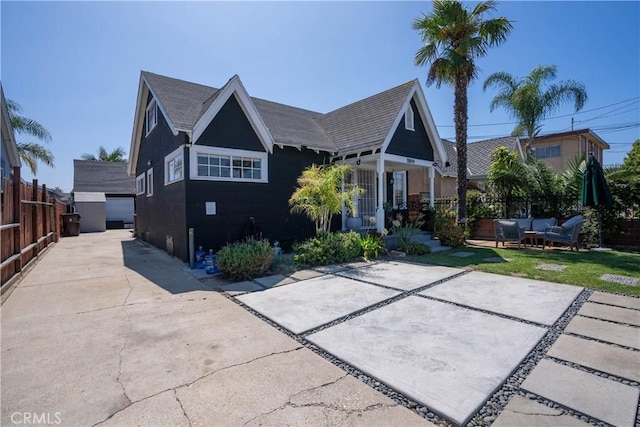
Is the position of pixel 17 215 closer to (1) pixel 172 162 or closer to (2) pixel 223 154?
(1) pixel 172 162

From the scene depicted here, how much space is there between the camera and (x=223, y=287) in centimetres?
632

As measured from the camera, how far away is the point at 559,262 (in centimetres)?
813

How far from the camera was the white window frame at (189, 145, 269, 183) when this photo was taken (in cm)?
865

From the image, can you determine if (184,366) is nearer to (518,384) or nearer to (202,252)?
(518,384)

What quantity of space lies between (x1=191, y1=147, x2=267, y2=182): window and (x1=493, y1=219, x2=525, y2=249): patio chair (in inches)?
343

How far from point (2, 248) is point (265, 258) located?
5232 mm

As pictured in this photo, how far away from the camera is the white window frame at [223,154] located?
8.65 m

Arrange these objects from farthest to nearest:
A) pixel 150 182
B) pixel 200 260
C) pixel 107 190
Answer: pixel 107 190
pixel 150 182
pixel 200 260

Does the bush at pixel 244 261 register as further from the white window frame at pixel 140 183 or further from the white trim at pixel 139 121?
the white window frame at pixel 140 183

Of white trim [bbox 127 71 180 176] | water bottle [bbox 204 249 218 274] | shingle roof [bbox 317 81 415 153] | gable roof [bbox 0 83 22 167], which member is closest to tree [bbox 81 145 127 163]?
white trim [bbox 127 71 180 176]

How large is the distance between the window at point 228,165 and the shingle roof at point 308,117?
840mm

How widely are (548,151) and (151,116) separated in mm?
31802

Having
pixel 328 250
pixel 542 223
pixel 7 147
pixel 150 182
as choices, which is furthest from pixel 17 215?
pixel 542 223

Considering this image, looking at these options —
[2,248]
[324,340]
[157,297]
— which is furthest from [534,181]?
[2,248]
